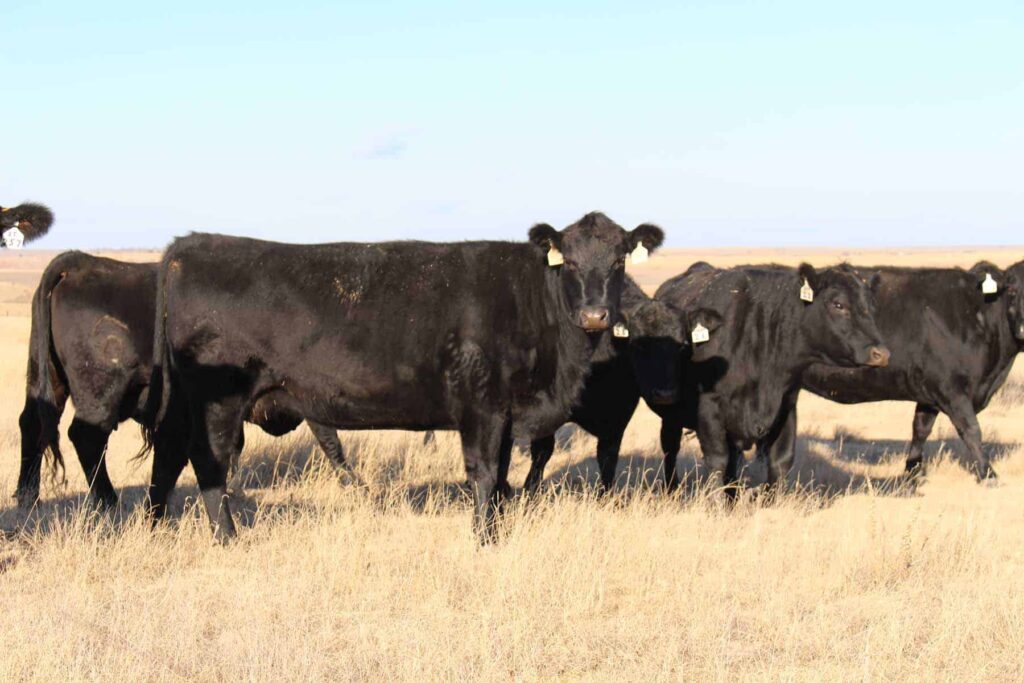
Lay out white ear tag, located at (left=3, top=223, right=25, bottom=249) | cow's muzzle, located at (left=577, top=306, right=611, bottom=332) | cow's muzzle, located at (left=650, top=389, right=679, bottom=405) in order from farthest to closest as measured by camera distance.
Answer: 1. cow's muzzle, located at (left=650, top=389, right=679, bottom=405)
2. cow's muzzle, located at (left=577, top=306, right=611, bottom=332)
3. white ear tag, located at (left=3, top=223, right=25, bottom=249)

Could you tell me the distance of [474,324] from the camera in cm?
771

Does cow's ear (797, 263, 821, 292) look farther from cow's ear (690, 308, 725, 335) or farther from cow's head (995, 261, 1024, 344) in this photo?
cow's head (995, 261, 1024, 344)

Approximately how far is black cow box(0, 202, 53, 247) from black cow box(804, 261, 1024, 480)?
7348mm

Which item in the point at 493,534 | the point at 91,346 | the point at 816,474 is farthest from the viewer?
the point at 816,474

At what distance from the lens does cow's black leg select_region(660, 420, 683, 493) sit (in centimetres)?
964

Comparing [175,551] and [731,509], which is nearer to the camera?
[175,551]

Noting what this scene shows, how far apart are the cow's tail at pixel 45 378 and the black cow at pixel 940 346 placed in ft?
22.7

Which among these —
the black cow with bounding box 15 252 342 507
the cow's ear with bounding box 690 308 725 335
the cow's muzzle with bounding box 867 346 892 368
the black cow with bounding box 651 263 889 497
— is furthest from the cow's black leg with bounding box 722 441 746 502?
the black cow with bounding box 15 252 342 507

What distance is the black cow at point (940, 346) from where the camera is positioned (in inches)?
441

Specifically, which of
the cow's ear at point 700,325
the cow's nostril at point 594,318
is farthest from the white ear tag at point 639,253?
the cow's ear at point 700,325

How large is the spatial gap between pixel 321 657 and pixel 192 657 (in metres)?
0.58

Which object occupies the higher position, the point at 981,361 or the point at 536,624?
the point at 981,361

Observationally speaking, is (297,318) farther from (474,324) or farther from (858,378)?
(858,378)

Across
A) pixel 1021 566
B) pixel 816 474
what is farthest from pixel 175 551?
pixel 816 474
